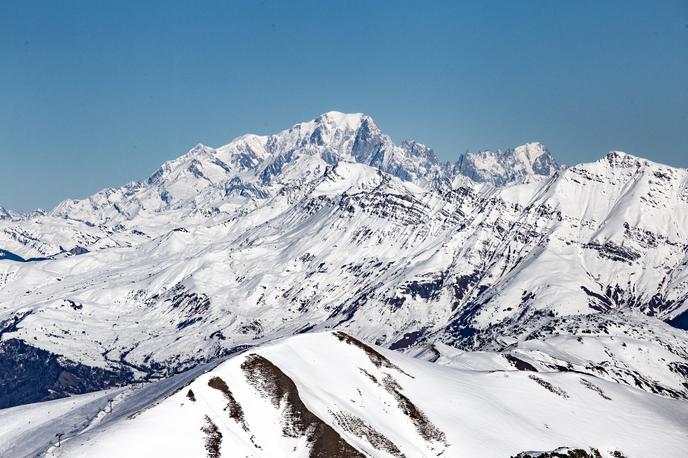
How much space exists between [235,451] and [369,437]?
28595 millimetres

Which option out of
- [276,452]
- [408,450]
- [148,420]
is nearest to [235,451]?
[276,452]

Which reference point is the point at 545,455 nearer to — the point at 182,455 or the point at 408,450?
the point at 408,450

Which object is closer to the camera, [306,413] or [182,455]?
[182,455]

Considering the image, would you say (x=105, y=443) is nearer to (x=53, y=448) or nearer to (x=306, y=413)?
(x=53, y=448)

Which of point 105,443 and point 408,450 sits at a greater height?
point 408,450

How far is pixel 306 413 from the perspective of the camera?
198 metres

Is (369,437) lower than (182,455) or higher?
higher

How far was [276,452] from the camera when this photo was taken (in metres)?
190

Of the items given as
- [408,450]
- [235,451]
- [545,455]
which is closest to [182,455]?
[235,451]

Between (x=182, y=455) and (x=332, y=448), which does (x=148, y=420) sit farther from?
(x=332, y=448)

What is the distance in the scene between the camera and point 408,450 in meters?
199

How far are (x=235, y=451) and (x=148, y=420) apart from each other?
20566 mm

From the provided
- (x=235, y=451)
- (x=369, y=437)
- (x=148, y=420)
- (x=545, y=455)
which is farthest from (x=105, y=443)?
(x=545, y=455)

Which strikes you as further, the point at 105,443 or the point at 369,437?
the point at 369,437
